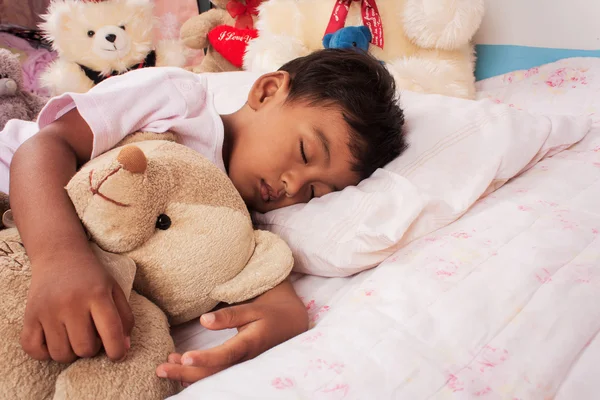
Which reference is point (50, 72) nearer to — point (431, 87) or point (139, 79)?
point (139, 79)

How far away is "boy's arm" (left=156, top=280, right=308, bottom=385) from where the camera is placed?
0.52 metres

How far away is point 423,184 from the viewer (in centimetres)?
83

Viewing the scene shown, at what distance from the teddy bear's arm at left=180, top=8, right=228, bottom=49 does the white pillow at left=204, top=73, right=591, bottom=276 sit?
1.16 m

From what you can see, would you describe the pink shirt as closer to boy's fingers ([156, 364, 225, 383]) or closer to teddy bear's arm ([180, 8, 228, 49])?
boy's fingers ([156, 364, 225, 383])

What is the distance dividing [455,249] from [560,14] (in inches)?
39.3

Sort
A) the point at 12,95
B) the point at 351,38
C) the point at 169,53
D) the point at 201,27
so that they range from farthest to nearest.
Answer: the point at 169,53 < the point at 201,27 < the point at 12,95 < the point at 351,38

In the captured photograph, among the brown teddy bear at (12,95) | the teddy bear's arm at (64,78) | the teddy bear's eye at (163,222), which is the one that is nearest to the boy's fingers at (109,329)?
the teddy bear's eye at (163,222)

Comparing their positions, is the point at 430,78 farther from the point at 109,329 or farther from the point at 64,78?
the point at 64,78

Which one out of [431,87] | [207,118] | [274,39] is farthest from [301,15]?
[207,118]

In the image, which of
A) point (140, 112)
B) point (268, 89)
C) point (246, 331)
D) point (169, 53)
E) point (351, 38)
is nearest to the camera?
point (246, 331)

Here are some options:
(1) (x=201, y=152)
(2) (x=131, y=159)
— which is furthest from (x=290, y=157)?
(2) (x=131, y=159)

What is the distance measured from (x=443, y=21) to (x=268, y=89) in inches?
23.4

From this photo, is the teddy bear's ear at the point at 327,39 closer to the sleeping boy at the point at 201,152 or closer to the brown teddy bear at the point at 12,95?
the sleeping boy at the point at 201,152

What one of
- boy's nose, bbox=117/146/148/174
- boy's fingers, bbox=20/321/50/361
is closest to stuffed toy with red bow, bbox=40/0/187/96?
boy's nose, bbox=117/146/148/174
